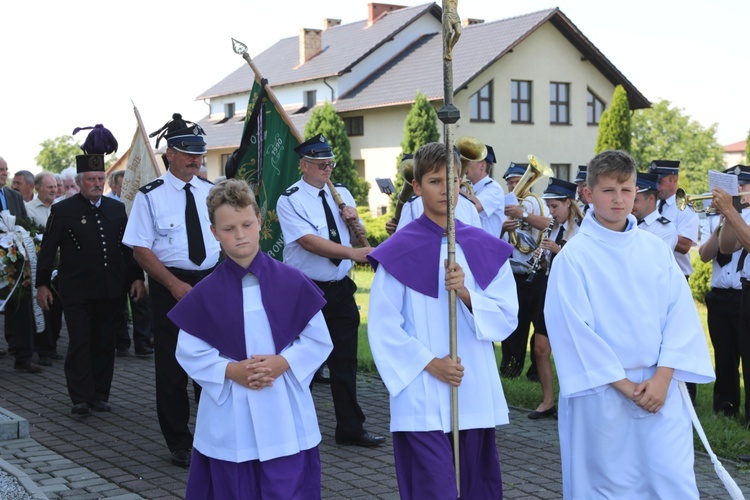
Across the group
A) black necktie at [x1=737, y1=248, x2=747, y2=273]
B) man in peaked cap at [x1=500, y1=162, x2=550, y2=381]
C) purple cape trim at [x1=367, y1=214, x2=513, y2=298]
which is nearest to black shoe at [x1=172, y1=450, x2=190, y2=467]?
purple cape trim at [x1=367, y1=214, x2=513, y2=298]

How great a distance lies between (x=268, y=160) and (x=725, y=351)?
467cm

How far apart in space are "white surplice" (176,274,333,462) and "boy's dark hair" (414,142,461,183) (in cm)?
97

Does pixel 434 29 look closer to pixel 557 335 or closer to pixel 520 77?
pixel 520 77

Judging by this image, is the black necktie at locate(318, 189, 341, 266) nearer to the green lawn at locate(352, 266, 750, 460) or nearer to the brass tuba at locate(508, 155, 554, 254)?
the green lawn at locate(352, 266, 750, 460)

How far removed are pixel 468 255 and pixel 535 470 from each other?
255cm

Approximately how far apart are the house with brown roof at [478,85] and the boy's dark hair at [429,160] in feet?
115

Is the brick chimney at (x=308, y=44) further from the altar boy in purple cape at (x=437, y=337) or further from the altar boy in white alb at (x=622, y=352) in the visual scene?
the altar boy in white alb at (x=622, y=352)

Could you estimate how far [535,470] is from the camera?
676 cm

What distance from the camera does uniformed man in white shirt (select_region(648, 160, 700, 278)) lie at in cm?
874

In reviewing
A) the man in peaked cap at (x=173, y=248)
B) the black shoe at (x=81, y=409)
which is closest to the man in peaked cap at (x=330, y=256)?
the man in peaked cap at (x=173, y=248)

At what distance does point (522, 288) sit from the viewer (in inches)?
400

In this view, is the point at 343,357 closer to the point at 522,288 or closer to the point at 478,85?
the point at 522,288

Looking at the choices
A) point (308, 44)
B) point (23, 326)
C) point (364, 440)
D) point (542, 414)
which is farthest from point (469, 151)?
point (308, 44)

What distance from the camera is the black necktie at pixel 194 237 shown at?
7.25 meters
